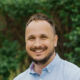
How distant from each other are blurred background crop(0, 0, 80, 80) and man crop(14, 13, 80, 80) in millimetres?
3036

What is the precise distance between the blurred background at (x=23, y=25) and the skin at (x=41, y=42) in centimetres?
305

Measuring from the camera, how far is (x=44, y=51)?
3.48 metres

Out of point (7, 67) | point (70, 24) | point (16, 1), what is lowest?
point (7, 67)

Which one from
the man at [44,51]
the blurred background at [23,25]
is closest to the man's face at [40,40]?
the man at [44,51]

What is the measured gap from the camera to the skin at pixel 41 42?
341 centimetres

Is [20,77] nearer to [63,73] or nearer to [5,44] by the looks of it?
[63,73]

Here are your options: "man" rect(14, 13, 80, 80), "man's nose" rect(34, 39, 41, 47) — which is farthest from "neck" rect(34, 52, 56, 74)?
"man's nose" rect(34, 39, 41, 47)

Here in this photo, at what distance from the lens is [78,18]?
671 centimetres

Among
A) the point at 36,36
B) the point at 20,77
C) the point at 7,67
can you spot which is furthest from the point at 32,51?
the point at 7,67

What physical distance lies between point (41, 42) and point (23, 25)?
423 centimetres

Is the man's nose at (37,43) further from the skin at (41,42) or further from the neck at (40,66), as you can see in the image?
the neck at (40,66)

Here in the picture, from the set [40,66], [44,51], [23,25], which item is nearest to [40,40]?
[44,51]

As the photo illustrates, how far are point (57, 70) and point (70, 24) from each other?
371 centimetres

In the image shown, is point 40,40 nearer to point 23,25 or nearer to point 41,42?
point 41,42
